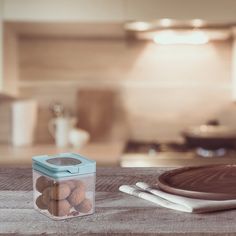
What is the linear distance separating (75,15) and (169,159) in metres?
0.88

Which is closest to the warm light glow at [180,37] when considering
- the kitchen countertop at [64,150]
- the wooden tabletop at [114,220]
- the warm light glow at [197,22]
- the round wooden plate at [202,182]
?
the warm light glow at [197,22]

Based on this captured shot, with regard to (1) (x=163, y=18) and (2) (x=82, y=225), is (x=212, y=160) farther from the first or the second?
(2) (x=82, y=225)

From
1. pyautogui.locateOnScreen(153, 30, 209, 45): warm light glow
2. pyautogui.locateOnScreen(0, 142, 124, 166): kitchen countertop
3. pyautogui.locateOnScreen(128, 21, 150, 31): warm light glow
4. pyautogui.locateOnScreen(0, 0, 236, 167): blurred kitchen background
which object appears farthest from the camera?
pyautogui.locateOnScreen(0, 0, 236, 167): blurred kitchen background

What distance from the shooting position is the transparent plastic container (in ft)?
3.24

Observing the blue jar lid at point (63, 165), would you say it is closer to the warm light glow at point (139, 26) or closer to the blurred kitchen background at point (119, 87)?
the warm light glow at point (139, 26)

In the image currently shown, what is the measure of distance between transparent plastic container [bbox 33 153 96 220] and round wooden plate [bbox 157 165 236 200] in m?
0.21

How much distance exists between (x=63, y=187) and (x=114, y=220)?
119mm

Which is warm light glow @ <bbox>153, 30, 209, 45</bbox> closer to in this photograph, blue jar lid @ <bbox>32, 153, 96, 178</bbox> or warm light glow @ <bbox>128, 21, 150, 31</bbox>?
warm light glow @ <bbox>128, 21, 150, 31</bbox>

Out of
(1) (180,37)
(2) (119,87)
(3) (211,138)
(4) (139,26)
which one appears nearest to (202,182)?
(3) (211,138)

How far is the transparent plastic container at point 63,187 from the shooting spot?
987 mm

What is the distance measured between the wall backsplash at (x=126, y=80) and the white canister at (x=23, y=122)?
13 cm

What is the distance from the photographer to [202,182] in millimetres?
1204

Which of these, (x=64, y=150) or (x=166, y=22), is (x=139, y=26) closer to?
(x=166, y=22)

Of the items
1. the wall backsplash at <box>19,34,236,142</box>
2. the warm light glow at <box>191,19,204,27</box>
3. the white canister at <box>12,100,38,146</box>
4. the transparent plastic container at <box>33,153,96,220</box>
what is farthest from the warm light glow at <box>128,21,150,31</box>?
the transparent plastic container at <box>33,153,96,220</box>
